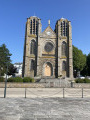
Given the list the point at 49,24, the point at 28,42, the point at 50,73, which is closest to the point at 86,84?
the point at 50,73

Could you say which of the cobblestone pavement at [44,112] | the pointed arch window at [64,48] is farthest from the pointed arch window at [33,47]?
the cobblestone pavement at [44,112]

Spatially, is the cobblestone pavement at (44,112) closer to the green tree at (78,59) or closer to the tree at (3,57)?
the tree at (3,57)

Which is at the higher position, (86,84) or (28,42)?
(28,42)

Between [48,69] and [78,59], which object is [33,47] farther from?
[78,59]

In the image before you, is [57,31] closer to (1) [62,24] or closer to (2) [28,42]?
(1) [62,24]

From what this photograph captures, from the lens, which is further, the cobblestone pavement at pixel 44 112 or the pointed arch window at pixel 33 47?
the pointed arch window at pixel 33 47

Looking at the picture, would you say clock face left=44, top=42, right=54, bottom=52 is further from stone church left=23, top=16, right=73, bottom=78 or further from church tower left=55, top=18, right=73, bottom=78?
church tower left=55, top=18, right=73, bottom=78

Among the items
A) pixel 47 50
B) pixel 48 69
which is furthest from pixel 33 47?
pixel 48 69

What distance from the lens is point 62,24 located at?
36188mm

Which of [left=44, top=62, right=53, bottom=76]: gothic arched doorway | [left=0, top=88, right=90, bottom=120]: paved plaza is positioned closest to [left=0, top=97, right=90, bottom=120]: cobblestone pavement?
[left=0, top=88, right=90, bottom=120]: paved plaza

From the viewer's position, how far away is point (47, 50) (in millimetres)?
34500

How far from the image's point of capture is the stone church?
3269 centimetres

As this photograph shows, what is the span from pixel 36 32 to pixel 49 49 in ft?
22.7

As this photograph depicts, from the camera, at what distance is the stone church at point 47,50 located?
32.7 meters
